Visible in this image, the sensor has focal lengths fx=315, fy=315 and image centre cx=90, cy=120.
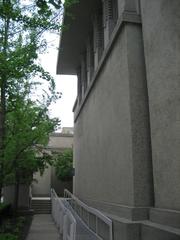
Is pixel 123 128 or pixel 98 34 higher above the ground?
pixel 98 34

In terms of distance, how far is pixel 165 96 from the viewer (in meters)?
5.76

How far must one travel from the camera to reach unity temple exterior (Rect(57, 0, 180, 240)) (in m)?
5.51

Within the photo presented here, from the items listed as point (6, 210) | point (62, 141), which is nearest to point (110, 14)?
point (6, 210)

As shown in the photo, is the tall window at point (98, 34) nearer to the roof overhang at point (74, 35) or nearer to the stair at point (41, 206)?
the roof overhang at point (74, 35)

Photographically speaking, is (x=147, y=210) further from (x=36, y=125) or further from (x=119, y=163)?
(x=36, y=125)

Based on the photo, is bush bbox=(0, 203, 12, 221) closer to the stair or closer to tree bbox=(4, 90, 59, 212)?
the stair

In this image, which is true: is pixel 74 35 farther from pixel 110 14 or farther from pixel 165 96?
pixel 165 96

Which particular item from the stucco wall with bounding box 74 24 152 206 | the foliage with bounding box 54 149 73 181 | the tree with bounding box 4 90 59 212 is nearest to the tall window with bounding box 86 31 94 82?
the tree with bounding box 4 90 59 212

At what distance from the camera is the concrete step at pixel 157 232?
482cm

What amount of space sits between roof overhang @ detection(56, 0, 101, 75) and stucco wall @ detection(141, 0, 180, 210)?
12.9 feet

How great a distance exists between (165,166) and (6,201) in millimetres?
17294

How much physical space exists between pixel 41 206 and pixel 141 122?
17095 mm

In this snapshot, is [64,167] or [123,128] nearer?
[123,128]

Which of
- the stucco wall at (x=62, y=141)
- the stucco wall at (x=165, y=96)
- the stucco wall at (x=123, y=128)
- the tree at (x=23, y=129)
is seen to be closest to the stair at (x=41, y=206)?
the tree at (x=23, y=129)
